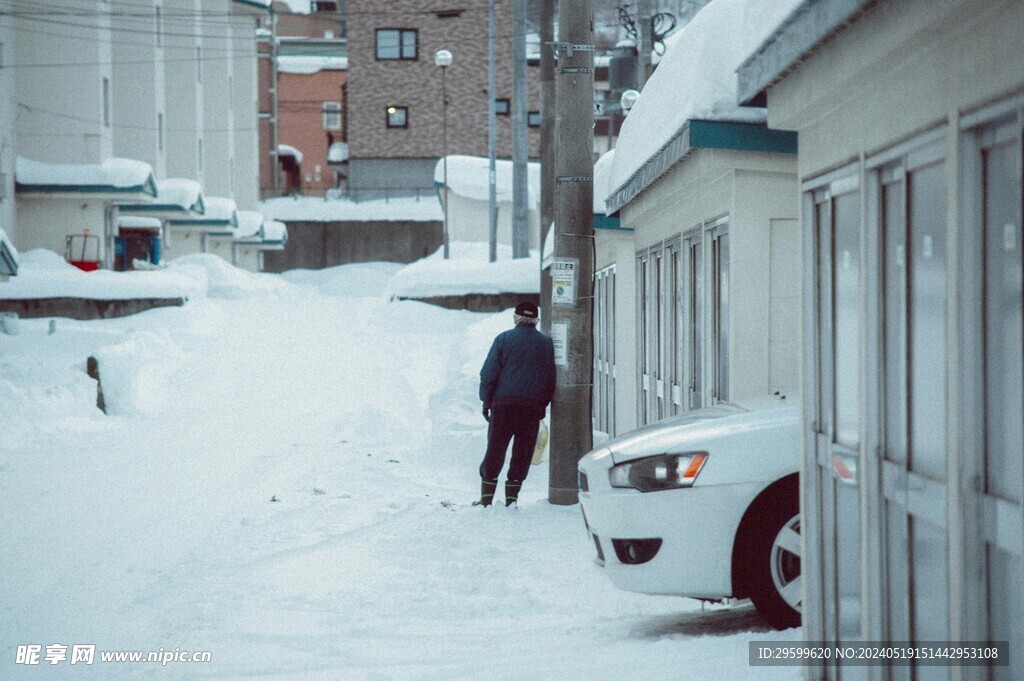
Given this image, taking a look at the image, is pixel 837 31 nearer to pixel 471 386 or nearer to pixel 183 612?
pixel 183 612

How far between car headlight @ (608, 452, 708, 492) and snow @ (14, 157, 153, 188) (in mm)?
33750

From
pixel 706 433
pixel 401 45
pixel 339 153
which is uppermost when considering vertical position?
pixel 401 45

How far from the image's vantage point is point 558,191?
10.9 meters

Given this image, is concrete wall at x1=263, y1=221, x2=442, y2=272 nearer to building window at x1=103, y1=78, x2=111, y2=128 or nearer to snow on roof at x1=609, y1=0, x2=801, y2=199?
building window at x1=103, y1=78, x2=111, y2=128

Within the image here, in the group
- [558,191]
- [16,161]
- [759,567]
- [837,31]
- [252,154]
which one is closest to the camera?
[837,31]

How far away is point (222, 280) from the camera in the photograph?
139 feet

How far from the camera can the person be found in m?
10.9

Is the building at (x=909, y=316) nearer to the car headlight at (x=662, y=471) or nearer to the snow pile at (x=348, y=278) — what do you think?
the car headlight at (x=662, y=471)

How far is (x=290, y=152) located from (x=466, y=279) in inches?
1900

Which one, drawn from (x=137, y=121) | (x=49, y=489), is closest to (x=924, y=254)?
(x=49, y=489)

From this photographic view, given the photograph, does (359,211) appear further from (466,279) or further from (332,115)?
(466,279)

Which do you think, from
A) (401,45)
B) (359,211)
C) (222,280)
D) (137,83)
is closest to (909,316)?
(222,280)

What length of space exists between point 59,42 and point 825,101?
119ft

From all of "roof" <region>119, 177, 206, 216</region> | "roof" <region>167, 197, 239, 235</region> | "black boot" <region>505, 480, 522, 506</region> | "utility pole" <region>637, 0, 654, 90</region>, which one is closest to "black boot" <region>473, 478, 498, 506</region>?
"black boot" <region>505, 480, 522, 506</region>
